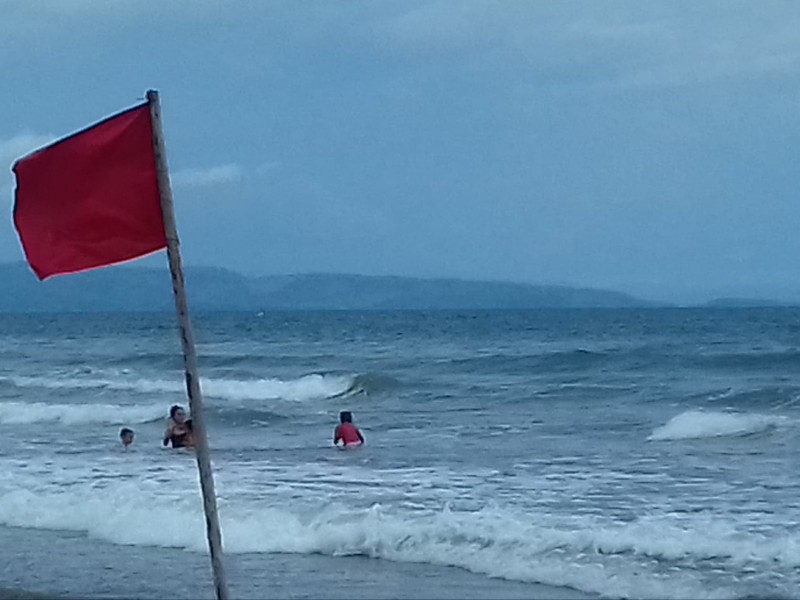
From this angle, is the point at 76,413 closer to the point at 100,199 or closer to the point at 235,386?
the point at 235,386

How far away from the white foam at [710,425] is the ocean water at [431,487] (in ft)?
0.20

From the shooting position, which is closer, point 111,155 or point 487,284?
point 111,155

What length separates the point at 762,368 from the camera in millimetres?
34188

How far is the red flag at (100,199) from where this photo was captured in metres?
6.34

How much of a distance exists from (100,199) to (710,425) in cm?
1580

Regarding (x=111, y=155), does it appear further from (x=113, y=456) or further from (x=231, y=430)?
(x=231, y=430)

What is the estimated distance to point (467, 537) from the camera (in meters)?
11.5

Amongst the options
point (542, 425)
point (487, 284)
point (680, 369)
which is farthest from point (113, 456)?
point (487, 284)

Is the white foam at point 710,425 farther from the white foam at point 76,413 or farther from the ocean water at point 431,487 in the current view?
the white foam at point 76,413

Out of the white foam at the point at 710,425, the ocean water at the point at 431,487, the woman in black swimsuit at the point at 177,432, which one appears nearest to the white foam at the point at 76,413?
the ocean water at the point at 431,487

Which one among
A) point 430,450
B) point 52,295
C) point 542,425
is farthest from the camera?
point 52,295

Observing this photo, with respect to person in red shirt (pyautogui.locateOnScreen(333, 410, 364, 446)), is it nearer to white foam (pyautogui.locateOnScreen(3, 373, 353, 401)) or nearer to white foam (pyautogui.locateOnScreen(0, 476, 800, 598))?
white foam (pyautogui.locateOnScreen(0, 476, 800, 598))

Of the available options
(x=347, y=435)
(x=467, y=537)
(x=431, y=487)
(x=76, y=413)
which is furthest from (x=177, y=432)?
(x=76, y=413)

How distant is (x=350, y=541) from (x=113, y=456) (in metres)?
7.98
